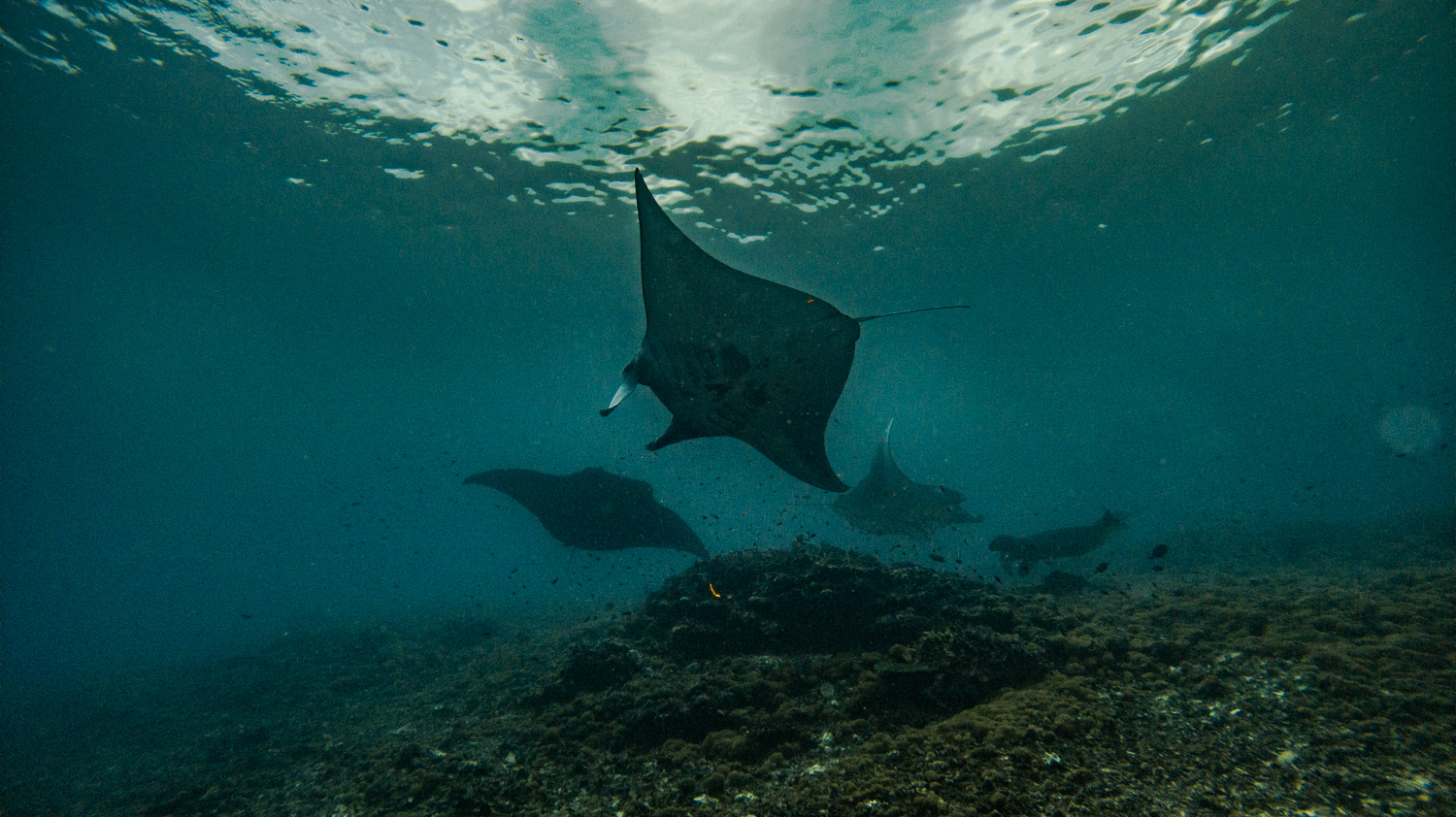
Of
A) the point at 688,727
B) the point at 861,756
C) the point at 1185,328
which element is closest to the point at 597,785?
the point at 688,727

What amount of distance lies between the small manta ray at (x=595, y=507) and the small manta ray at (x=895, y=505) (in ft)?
14.2

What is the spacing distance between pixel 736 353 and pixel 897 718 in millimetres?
2732

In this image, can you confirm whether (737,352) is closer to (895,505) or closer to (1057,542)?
(895,505)

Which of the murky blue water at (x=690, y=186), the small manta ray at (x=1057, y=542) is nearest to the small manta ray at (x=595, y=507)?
the murky blue water at (x=690, y=186)

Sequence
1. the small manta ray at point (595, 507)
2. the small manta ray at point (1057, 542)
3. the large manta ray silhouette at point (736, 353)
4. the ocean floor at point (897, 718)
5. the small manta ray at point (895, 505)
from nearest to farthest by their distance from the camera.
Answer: the ocean floor at point (897, 718), the large manta ray silhouette at point (736, 353), the small manta ray at point (595, 507), the small manta ray at point (1057, 542), the small manta ray at point (895, 505)

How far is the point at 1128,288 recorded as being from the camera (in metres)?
24.9

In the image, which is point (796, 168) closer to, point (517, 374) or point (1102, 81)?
point (1102, 81)

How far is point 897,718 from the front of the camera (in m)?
3.04

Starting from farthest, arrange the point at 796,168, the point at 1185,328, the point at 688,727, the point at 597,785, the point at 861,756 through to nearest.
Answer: the point at 1185,328 < the point at 796,168 < the point at 688,727 < the point at 597,785 < the point at 861,756

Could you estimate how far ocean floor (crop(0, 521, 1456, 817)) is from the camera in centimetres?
221

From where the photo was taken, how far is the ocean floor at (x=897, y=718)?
221cm

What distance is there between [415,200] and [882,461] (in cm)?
1618

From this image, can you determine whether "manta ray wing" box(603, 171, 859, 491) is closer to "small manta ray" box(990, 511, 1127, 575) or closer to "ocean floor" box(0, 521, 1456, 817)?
"ocean floor" box(0, 521, 1456, 817)

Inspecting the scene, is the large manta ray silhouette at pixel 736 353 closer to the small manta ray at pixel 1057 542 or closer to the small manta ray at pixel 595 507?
the small manta ray at pixel 595 507
